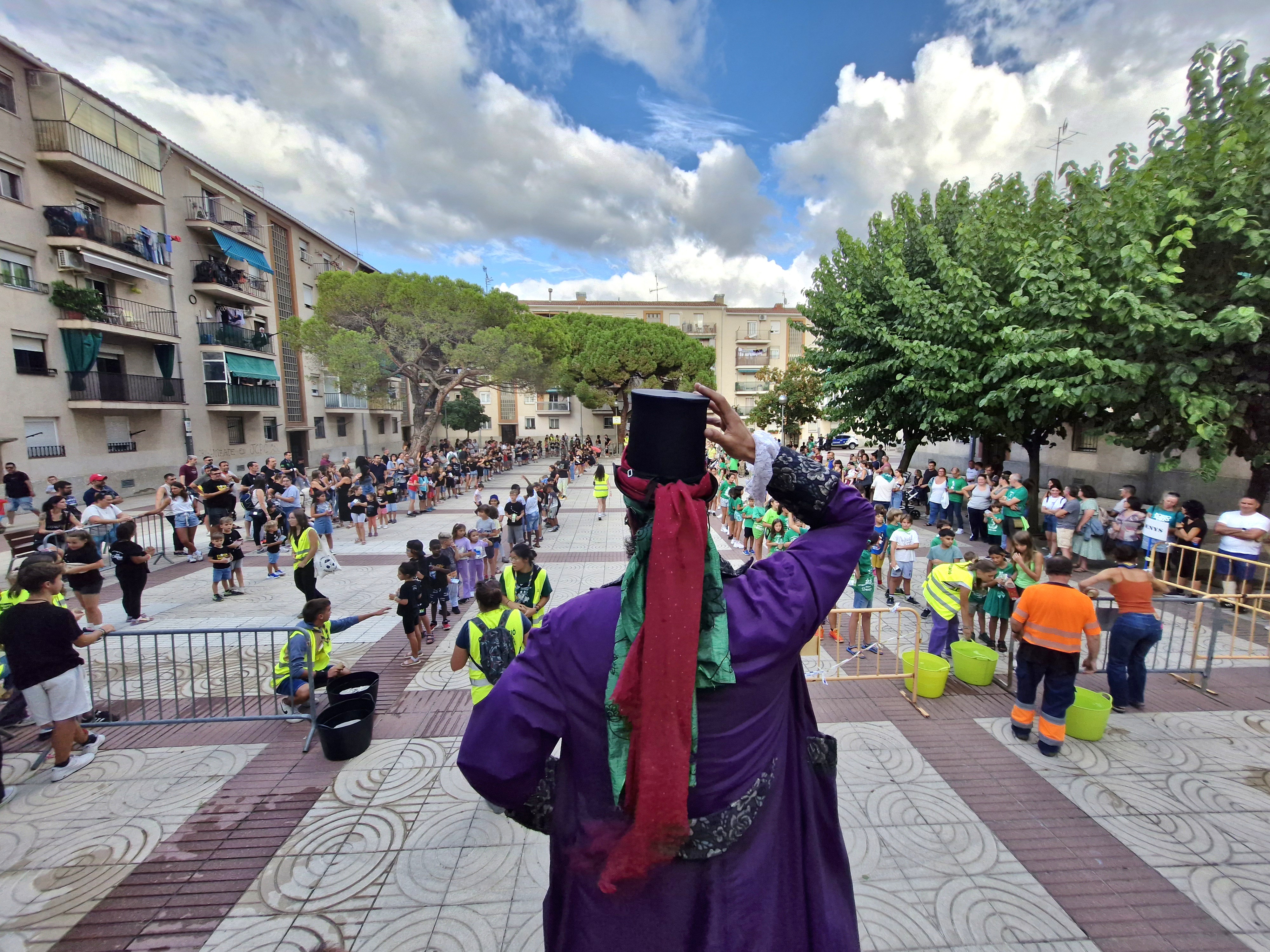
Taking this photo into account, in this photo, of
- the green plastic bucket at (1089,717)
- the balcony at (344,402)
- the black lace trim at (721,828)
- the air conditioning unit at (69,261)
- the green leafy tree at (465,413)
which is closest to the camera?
the black lace trim at (721,828)

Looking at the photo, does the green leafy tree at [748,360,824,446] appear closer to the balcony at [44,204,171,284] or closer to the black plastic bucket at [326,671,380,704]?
the black plastic bucket at [326,671,380,704]

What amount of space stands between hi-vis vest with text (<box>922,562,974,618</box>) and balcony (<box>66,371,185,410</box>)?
22.8 metres

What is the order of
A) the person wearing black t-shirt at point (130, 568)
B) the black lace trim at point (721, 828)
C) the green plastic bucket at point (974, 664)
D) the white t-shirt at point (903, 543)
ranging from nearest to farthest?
the black lace trim at point (721, 828) → the green plastic bucket at point (974, 664) → the person wearing black t-shirt at point (130, 568) → the white t-shirt at point (903, 543)

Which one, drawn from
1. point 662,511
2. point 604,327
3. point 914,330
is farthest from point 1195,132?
point 604,327

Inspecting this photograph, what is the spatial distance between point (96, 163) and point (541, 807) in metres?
25.0

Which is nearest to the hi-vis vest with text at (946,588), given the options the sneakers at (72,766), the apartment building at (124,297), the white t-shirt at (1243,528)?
the white t-shirt at (1243,528)

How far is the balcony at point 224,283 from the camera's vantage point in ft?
75.2

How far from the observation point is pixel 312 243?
32.0 metres

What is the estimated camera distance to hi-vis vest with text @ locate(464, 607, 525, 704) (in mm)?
4246

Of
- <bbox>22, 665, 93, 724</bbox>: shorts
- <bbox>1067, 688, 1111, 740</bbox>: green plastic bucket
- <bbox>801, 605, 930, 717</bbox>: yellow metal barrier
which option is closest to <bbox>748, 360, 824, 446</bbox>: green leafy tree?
<bbox>801, 605, 930, 717</bbox>: yellow metal barrier

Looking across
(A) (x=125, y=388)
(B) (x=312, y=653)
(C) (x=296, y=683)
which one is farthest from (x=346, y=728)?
(A) (x=125, y=388)

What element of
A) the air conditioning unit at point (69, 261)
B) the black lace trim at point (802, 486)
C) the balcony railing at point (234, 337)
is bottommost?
the black lace trim at point (802, 486)

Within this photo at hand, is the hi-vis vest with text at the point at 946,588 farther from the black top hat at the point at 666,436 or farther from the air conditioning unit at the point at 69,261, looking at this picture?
the air conditioning unit at the point at 69,261

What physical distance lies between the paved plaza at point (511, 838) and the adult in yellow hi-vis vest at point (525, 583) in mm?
1205
